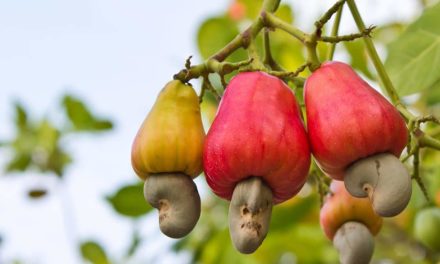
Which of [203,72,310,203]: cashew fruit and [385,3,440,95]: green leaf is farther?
[385,3,440,95]: green leaf

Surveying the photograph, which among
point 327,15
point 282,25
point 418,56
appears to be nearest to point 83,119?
point 418,56

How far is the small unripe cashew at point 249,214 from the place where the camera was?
0.88 meters

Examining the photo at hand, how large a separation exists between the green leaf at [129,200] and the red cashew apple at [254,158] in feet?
2.66

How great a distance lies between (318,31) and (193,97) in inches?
8.1

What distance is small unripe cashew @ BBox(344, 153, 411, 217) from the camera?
89cm

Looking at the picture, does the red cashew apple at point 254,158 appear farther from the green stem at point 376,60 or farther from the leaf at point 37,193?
the leaf at point 37,193

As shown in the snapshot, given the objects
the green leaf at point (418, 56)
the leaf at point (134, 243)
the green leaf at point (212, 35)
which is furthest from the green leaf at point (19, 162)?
the green leaf at point (418, 56)

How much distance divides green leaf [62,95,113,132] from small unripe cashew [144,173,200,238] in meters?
1.50

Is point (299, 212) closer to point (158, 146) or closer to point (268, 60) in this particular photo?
point (268, 60)

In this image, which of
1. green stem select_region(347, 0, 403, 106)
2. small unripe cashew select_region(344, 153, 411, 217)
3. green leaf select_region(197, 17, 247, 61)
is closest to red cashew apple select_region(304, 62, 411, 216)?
small unripe cashew select_region(344, 153, 411, 217)

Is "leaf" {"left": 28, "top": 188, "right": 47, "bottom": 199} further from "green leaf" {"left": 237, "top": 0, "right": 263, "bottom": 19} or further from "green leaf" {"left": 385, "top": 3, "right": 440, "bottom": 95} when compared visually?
"green leaf" {"left": 385, "top": 3, "right": 440, "bottom": 95}

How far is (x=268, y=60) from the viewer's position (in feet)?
4.01

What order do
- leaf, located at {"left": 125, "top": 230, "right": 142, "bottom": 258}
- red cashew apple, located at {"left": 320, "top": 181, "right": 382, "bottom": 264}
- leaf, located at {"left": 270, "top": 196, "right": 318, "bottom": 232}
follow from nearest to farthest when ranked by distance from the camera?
1. red cashew apple, located at {"left": 320, "top": 181, "right": 382, "bottom": 264}
2. leaf, located at {"left": 270, "top": 196, "right": 318, "bottom": 232}
3. leaf, located at {"left": 125, "top": 230, "right": 142, "bottom": 258}

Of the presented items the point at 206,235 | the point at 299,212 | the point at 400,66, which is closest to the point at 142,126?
the point at 400,66
